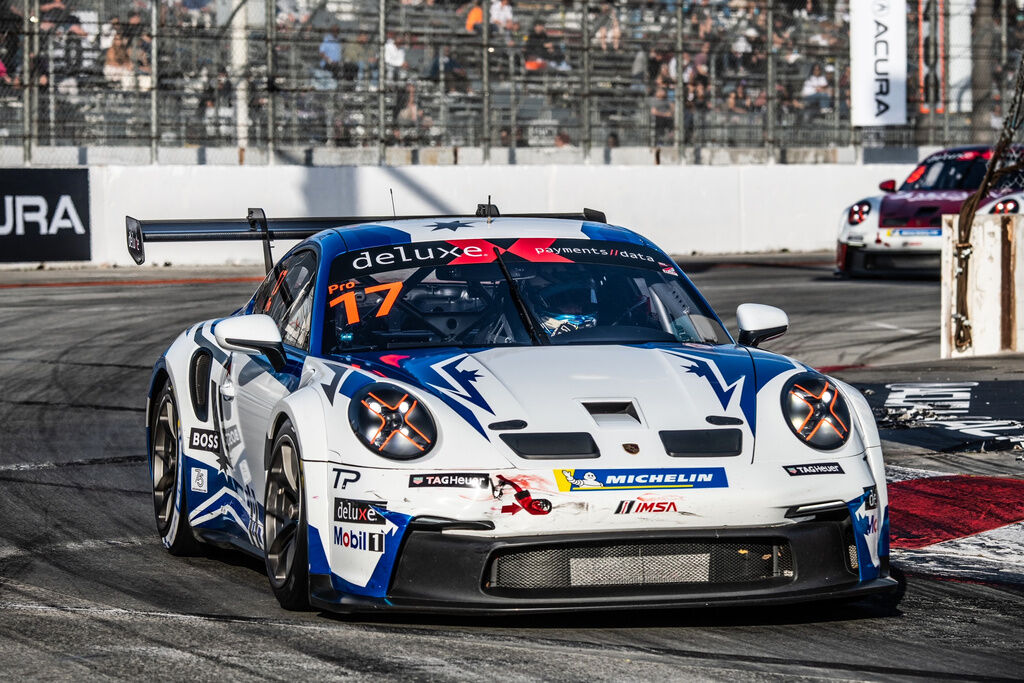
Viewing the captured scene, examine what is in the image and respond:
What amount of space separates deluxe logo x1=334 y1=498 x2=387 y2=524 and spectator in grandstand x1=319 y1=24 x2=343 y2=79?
56.7ft

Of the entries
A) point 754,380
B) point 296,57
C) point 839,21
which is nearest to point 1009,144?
point 754,380

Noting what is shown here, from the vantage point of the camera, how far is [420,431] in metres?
4.75

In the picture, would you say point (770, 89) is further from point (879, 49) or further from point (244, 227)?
point (244, 227)

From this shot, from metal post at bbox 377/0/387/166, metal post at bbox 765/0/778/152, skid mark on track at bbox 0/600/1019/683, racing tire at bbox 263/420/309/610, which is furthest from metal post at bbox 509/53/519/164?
skid mark on track at bbox 0/600/1019/683

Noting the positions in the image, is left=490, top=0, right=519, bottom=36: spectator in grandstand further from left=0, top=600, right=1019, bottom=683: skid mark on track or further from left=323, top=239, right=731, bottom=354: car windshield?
left=0, top=600, right=1019, bottom=683: skid mark on track

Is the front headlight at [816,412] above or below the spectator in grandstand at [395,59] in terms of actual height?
below

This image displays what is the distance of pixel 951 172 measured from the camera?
18922 mm

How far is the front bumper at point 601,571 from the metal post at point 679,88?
1917cm

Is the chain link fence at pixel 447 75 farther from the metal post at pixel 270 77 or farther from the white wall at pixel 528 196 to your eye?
the white wall at pixel 528 196

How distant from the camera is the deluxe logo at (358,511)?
4.63 metres

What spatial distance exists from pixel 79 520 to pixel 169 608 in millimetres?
1712

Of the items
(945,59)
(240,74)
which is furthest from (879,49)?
(240,74)

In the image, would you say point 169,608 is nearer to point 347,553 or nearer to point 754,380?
point 347,553

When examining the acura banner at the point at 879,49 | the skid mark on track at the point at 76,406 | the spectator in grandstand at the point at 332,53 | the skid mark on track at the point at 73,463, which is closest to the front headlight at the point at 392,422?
the skid mark on track at the point at 73,463
